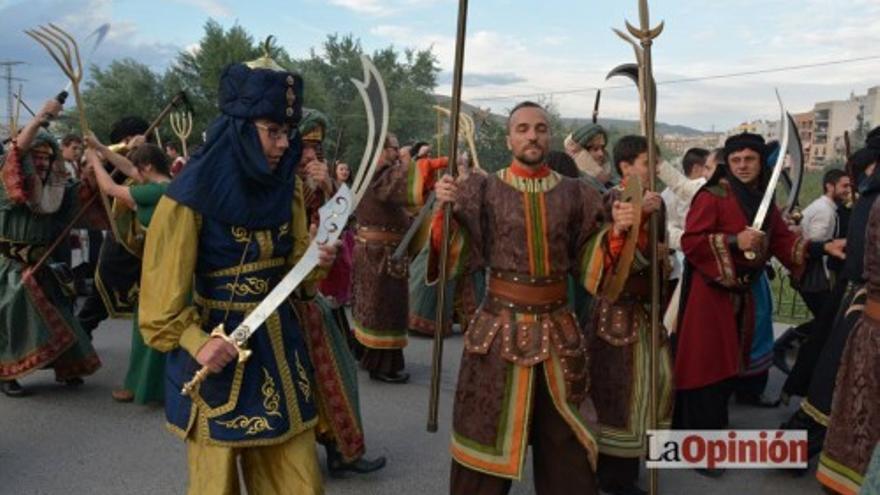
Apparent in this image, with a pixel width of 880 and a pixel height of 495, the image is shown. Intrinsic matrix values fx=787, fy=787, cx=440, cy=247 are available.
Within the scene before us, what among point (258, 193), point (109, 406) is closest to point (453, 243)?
point (258, 193)

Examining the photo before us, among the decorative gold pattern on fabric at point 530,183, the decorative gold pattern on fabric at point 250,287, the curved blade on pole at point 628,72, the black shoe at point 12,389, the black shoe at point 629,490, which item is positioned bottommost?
the black shoe at point 12,389

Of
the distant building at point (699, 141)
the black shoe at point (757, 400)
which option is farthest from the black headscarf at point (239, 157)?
the distant building at point (699, 141)

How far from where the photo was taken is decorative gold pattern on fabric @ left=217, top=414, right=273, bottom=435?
2430 mm

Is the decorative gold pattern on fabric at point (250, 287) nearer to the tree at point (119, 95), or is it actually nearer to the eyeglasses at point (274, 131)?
the eyeglasses at point (274, 131)

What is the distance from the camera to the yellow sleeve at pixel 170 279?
235 cm

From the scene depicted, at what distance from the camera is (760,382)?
5.41 m

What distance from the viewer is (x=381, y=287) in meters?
5.71

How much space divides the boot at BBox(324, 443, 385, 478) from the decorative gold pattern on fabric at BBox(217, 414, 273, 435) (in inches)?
63.1

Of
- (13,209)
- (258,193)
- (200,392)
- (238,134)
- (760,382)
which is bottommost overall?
(760,382)

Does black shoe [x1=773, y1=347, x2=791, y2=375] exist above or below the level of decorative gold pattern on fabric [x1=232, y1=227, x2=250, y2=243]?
below

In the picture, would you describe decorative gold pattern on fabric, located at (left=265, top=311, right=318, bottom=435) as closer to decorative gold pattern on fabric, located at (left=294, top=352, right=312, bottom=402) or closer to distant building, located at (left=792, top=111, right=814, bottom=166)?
decorative gold pattern on fabric, located at (left=294, top=352, right=312, bottom=402)

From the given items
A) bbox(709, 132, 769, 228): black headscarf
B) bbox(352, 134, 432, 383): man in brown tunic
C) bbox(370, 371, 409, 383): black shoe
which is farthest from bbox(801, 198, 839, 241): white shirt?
bbox(370, 371, 409, 383): black shoe

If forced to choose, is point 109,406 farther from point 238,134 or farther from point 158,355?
point 238,134

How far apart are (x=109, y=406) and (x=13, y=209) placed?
140 cm
